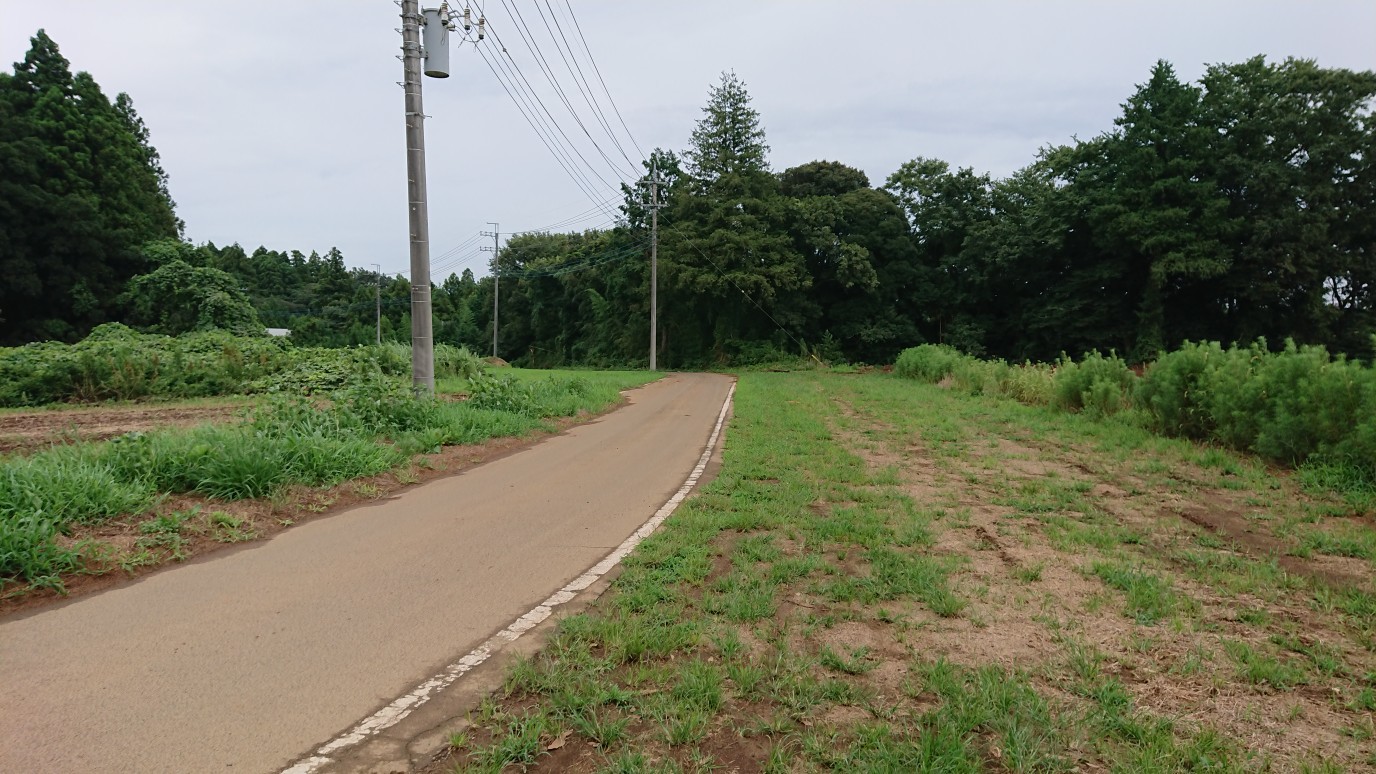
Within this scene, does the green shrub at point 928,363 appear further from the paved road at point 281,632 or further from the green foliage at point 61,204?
the green foliage at point 61,204

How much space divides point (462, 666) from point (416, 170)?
35.5 ft

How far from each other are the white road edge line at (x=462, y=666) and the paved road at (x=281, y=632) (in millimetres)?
81

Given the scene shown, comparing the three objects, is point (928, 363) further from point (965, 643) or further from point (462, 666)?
point (462, 666)

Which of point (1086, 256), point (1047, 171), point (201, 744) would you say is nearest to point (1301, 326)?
point (1086, 256)

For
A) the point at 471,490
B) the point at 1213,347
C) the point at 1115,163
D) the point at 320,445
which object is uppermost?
the point at 1115,163

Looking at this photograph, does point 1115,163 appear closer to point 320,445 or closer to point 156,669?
point 320,445

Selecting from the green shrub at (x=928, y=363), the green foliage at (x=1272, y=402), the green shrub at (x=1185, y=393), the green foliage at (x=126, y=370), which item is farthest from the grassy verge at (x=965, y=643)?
the green shrub at (x=928, y=363)

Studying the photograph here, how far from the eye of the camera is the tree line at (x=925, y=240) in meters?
32.2

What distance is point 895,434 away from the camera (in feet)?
42.9

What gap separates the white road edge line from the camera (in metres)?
3.00

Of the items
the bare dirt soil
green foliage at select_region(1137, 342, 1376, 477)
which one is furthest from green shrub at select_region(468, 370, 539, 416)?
green foliage at select_region(1137, 342, 1376, 477)

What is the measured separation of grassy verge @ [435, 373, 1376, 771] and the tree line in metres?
28.5

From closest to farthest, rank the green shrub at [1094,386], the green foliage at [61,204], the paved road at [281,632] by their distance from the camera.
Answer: the paved road at [281,632], the green shrub at [1094,386], the green foliage at [61,204]

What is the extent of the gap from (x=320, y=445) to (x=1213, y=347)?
545 inches
